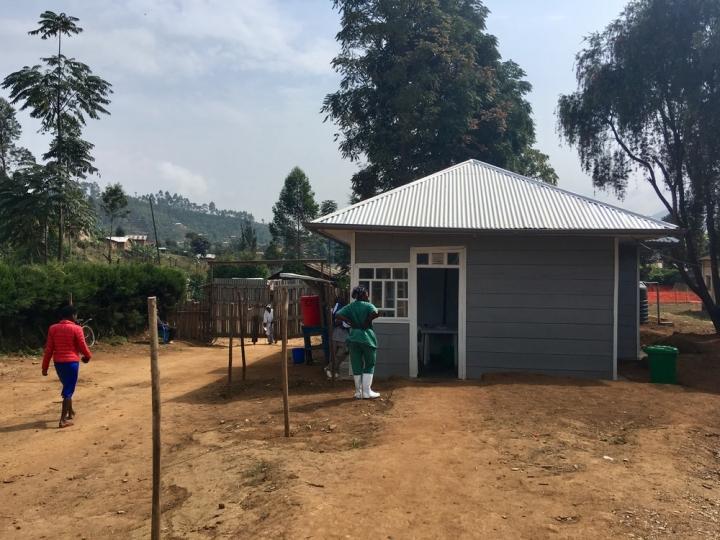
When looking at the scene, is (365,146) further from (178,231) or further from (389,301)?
(178,231)

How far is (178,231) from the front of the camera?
11762 cm

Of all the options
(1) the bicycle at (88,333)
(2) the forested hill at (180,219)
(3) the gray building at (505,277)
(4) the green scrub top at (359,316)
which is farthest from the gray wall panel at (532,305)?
(2) the forested hill at (180,219)

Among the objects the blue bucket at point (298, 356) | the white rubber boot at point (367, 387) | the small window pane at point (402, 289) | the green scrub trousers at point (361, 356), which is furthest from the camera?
the blue bucket at point (298, 356)

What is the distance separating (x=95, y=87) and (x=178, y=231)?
332 ft

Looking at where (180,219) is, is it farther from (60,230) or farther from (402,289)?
(402,289)

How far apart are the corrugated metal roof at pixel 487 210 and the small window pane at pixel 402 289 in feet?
3.73

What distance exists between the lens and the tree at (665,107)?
17547 millimetres

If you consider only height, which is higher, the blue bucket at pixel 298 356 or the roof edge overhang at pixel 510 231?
the roof edge overhang at pixel 510 231

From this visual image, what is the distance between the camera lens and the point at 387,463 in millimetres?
5879

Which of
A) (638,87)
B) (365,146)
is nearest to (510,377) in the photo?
(638,87)

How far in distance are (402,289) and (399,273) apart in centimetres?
30

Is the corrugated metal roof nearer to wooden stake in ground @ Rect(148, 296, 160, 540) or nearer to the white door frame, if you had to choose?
the white door frame

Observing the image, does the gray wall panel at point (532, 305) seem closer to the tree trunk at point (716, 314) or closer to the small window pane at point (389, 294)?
the small window pane at point (389, 294)

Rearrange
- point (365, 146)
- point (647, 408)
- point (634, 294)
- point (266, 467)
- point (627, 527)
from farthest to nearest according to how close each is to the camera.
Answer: point (365, 146) < point (634, 294) < point (647, 408) < point (266, 467) < point (627, 527)
